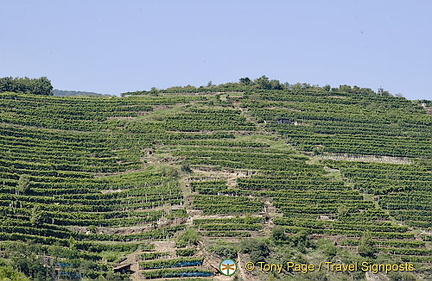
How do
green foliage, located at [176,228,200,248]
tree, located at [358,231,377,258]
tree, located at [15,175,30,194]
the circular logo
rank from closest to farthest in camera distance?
1. the circular logo
2. green foliage, located at [176,228,200,248]
3. tree, located at [358,231,377,258]
4. tree, located at [15,175,30,194]

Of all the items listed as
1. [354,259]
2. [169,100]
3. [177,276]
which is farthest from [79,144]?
[354,259]

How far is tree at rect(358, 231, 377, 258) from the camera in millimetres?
69500

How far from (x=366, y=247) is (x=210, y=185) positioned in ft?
51.9

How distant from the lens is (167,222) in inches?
2847

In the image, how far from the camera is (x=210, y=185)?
257ft

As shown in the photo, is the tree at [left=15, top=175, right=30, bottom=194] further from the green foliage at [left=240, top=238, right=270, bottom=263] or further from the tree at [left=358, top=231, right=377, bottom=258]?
the tree at [left=358, top=231, right=377, bottom=258]

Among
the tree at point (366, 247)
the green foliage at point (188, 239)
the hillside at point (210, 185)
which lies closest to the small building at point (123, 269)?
the hillside at point (210, 185)

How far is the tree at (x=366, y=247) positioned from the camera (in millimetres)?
69500

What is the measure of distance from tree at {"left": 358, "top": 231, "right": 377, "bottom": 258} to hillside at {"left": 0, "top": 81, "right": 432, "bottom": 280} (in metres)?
0.11

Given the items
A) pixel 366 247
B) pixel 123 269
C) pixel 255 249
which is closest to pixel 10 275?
pixel 123 269

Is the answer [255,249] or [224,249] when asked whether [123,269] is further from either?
[255,249]

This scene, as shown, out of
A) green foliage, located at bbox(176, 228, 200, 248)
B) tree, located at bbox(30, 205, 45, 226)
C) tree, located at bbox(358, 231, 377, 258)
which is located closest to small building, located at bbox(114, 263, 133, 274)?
green foliage, located at bbox(176, 228, 200, 248)

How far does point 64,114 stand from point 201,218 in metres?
29.7
